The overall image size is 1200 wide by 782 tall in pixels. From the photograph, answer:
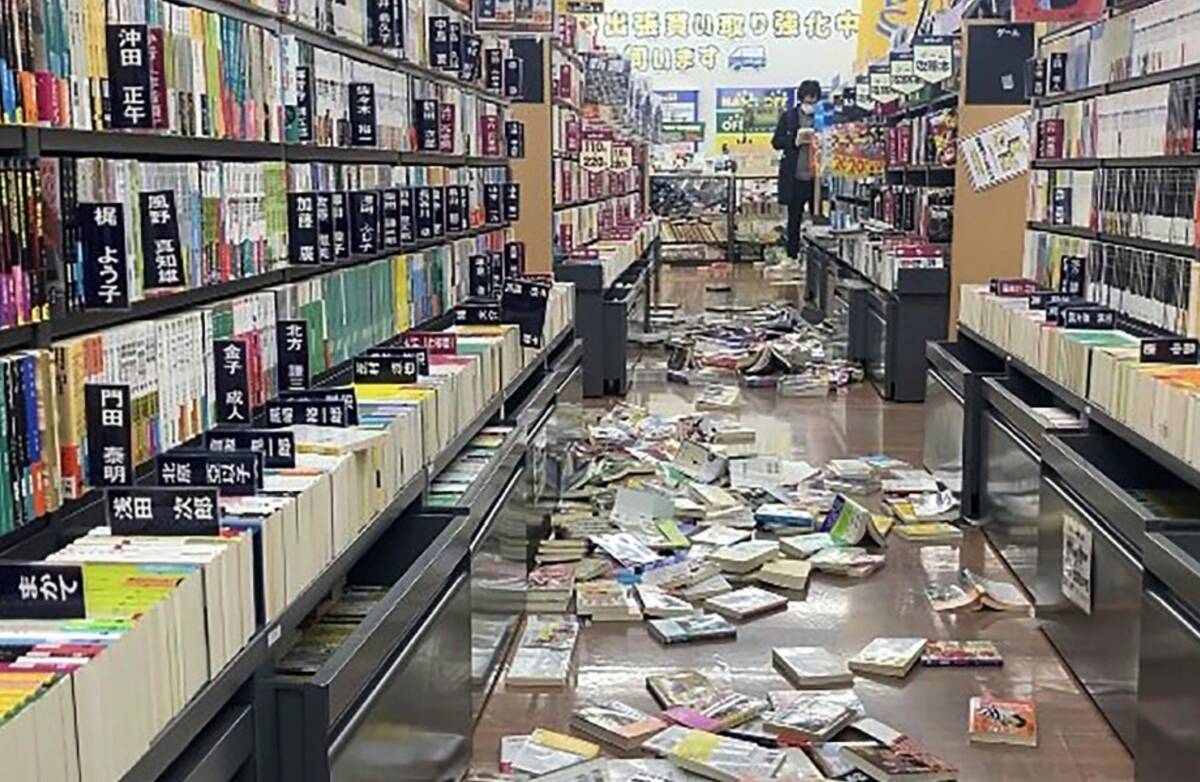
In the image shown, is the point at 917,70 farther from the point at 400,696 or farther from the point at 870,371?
the point at 400,696

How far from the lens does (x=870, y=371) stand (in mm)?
10195

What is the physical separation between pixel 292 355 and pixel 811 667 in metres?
1.86

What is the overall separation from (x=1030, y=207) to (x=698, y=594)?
3305 mm

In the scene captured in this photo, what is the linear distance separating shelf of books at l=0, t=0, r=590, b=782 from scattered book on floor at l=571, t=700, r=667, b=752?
0.72 metres

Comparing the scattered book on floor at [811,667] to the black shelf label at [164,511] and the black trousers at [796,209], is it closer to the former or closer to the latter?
the black shelf label at [164,511]

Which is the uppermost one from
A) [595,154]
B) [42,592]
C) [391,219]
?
[595,154]

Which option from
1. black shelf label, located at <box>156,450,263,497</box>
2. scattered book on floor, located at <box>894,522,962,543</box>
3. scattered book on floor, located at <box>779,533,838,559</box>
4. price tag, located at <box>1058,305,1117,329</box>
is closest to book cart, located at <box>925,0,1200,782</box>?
price tag, located at <box>1058,305,1117,329</box>

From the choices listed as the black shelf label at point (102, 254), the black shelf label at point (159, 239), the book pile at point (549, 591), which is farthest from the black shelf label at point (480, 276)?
the black shelf label at point (102, 254)

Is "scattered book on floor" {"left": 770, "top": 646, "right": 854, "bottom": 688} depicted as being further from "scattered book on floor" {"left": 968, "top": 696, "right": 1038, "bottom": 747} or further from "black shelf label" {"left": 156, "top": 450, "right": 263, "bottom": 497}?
"black shelf label" {"left": 156, "top": 450, "right": 263, "bottom": 497}

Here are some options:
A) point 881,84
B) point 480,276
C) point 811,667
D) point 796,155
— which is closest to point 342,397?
point 811,667

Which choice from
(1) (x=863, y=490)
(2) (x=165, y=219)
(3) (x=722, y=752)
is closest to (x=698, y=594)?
(3) (x=722, y=752)

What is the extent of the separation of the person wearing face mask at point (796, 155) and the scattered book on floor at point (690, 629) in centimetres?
1204

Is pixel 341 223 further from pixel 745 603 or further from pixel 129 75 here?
pixel 745 603

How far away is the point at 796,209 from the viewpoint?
1702cm
